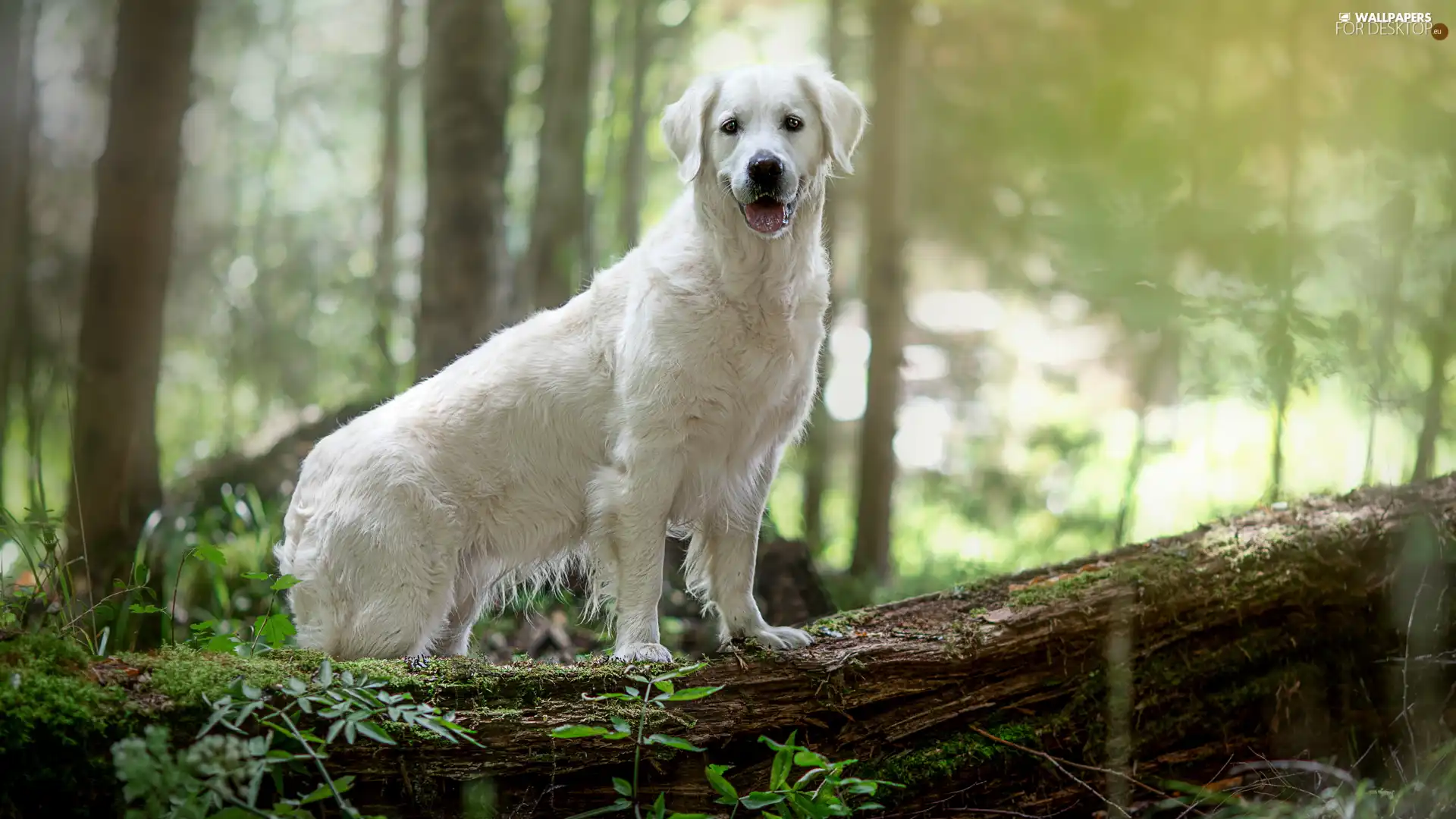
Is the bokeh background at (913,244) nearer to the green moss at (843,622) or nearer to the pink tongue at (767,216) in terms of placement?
the pink tongue at (767,216)

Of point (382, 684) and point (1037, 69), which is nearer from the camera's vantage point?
point (1037, 69)

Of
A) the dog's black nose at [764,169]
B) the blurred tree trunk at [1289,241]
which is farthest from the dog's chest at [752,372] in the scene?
the blurred tree trunk at [1289,241]

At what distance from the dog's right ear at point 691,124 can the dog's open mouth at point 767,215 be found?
1.04ft

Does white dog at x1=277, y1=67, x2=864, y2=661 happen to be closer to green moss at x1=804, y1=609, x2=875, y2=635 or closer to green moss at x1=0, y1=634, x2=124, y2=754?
green moss at x1=804, y1=609, x2=875, y2=635

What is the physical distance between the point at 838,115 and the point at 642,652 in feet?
6.76

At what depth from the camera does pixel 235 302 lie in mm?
18391

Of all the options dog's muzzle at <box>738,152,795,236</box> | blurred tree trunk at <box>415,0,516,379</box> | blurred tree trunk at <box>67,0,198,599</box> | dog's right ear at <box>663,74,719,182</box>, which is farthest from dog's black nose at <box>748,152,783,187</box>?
blurred tree trunk at <box>67,0,198,599</box>

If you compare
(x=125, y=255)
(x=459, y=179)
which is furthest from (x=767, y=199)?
(x=125, y=255)

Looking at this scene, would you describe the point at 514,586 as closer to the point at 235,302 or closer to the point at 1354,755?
the point at 1354,755

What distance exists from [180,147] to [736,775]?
5373 mm

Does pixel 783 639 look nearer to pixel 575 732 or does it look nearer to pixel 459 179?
pixel 575 732

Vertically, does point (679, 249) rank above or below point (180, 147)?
below

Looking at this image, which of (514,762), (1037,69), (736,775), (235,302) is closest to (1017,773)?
(736,775)

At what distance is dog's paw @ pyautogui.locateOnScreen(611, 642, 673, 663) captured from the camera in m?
3.34
